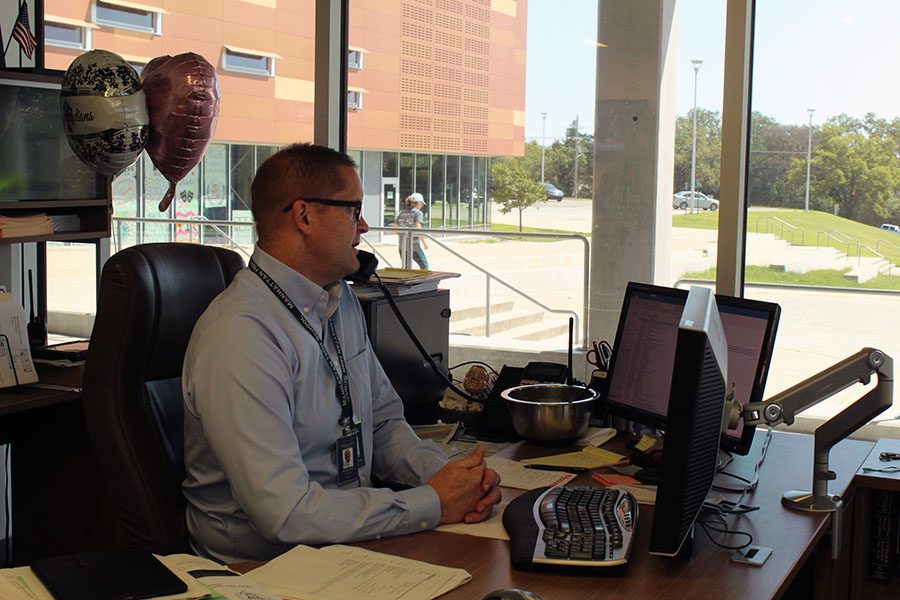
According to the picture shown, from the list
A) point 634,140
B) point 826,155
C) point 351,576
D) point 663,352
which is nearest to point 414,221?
point 634,140

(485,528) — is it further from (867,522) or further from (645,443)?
(867,522)

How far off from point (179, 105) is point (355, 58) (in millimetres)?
1449

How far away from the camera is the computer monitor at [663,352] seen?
2152 mm

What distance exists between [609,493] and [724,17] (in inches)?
88.6

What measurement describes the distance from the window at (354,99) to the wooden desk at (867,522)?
2733 mm

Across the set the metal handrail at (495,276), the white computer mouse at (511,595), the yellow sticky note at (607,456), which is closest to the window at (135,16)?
the metal handrail at (495,276)

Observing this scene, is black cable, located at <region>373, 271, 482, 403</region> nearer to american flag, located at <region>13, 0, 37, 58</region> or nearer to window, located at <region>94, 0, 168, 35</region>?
american flag, located at <region>13, 0, 37, 58</region>

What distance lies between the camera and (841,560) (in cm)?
225

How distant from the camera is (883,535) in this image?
94.7 inches

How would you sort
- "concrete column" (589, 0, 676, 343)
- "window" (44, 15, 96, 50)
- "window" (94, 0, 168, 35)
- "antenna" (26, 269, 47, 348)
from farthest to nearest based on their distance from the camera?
"window" (94, 0, 168, 35)
"window" (44, 15, 96, 50)
"concrete column" (589, 0, 676, 343)
"antenna" (26, 269, 47, 348)

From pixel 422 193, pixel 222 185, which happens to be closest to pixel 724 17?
pixel 422 193

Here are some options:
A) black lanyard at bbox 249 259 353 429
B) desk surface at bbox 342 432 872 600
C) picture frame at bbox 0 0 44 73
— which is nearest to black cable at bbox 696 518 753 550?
desk surface at bbox 342 432 872 600

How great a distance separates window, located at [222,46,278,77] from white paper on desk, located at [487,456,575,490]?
3.87m

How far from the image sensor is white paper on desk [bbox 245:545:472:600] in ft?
4.73
